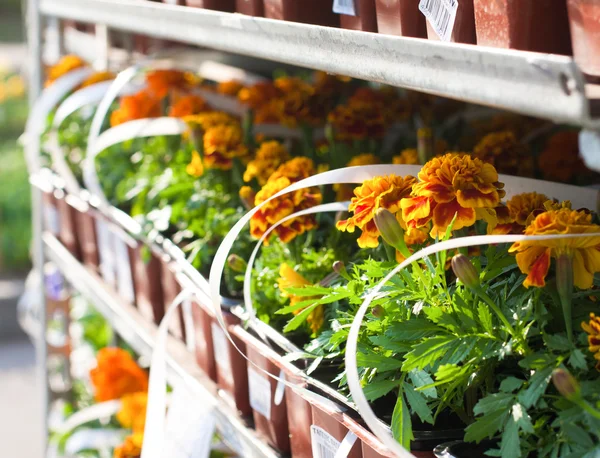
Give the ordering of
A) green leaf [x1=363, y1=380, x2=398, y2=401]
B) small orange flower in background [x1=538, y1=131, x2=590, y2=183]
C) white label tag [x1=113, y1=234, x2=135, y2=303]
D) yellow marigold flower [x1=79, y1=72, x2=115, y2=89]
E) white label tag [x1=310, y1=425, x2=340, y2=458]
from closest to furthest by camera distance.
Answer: green leaf [x1=363, y1=380, x2=398, y2=401] → white label tag [x1=310, y1=425, x2=340, y2=458] → small orange flower in background [x1=538, y1=131, x2=590, y2=183] → white label tag [x1=113, y1=234, x2=135, y2=303] → yellow marigold flower [x1=79, y1=72, x2=115, y2=89]

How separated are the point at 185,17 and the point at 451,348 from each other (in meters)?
0.63

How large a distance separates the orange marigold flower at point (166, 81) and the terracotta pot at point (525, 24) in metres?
1.35

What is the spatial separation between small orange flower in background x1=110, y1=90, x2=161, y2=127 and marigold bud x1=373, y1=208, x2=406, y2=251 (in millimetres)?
1240

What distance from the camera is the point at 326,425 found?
0.88 meters

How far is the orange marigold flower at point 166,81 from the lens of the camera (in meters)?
1.97

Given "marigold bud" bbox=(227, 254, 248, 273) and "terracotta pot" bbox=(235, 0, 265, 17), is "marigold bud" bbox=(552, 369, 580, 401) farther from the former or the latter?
"terracotta pot" bbox=(235, 0, 265, 17)

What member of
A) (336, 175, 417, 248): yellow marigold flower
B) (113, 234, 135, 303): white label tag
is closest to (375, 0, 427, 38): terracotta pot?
(336, 175, 417, 248): yellow marigold flower

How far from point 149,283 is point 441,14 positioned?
3.15ft

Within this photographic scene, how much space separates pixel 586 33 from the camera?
24.4 inches

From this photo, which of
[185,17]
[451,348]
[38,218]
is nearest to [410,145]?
[185,17]

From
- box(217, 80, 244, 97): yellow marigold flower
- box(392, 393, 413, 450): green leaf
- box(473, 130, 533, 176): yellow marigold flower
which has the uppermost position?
box(217, 80, 244, 97): yellow marigold flower

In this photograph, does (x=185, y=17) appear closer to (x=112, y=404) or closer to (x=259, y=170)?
(x=259, y=170)

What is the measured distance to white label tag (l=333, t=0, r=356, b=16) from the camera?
0.94 metres

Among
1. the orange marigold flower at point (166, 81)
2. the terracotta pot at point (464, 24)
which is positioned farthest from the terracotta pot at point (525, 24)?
the orange marigold flower at point (166, 81)
